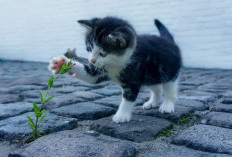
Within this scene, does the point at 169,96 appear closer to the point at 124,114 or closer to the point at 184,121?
the point at 184,121

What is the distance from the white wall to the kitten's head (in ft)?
15.6

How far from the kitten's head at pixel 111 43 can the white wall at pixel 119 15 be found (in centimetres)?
477

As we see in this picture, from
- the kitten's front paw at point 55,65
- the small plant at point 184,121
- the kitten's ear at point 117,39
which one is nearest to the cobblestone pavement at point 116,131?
the small plant at point 184,121

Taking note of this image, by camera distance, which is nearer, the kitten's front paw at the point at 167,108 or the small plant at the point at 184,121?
the small plant at the point at 184,121

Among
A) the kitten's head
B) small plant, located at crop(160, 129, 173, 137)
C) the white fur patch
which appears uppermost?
the kitten's head

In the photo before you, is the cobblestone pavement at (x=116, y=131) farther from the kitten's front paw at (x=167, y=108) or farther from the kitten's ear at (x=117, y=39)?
the kitten's ear at (x=117, y=39)

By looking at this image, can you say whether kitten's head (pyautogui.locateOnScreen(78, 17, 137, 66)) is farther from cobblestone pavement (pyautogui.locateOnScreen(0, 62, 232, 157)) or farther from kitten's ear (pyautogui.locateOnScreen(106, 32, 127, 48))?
cobblestone pavement (pyautogui.locateOnScreen(0, 62, 232, 157))

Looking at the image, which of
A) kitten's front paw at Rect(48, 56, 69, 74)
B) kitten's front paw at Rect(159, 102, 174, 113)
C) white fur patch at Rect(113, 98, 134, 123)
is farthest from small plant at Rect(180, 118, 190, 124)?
kitten's front paw at Rect(48, 56, 69, 74)

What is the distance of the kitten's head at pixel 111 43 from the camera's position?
6.38ft

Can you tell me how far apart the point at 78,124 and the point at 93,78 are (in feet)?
1.44

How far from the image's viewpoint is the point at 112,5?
24.7ft

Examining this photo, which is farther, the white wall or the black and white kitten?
the white wall

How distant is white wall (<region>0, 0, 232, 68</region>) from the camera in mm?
6227

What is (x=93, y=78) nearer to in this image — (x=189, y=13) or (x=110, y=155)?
(x=110, y=155)
